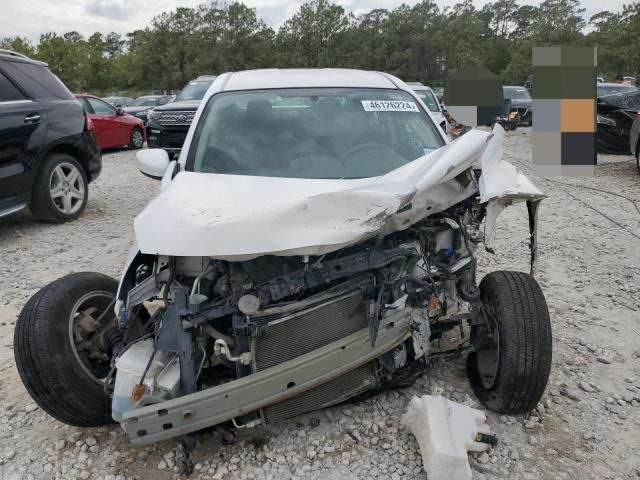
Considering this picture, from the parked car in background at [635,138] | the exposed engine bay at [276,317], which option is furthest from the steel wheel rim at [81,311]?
the parked car in background at [635,138]

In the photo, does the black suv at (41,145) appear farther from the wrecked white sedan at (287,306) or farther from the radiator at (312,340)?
the radiator at (312,340)

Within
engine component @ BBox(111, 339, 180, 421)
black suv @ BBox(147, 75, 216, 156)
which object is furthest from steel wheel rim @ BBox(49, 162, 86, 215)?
engine component @ BBox(111, 339, 180, 421)

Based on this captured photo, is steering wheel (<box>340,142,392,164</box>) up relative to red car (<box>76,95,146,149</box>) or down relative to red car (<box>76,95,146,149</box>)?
down

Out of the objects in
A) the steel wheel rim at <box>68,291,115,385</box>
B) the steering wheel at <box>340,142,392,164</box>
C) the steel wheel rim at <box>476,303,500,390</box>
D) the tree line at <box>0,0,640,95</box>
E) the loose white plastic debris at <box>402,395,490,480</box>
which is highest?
the tree line at <box>0,0,640,95</box>

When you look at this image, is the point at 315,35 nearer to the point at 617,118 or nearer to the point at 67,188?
the point at 617,118

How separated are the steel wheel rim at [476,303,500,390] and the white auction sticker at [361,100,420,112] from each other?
154cm

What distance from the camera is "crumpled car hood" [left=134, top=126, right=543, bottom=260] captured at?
212 centimetres

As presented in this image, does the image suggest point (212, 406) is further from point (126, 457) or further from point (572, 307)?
point (572, 307)

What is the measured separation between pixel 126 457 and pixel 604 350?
2887mm

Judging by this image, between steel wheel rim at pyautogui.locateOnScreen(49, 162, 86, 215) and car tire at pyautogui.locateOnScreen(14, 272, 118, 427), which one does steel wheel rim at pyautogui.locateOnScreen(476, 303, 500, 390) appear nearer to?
car tire at pyautogui.locateOnScreen(14, 272, 118, 427)

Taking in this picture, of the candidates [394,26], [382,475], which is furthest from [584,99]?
[394,26]

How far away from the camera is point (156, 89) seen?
160 feet

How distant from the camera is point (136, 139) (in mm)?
13977

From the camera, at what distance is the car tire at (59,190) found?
6145 mm
